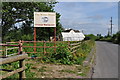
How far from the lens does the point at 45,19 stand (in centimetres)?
1255

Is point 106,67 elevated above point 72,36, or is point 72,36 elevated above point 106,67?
point 72,36

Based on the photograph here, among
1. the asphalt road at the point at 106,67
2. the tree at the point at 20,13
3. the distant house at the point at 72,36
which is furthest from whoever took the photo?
the distant house at the point at 72,36

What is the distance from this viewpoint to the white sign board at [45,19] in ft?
40.8

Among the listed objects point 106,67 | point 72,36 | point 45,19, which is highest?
point 45,19

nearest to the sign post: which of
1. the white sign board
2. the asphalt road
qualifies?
the white sign board

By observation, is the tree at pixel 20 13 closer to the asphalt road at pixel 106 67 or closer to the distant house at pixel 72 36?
the asphalt road at pixel 106 67

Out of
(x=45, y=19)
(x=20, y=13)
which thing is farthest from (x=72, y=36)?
(x=45, y=19)

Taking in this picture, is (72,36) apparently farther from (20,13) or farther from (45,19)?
(45,19)

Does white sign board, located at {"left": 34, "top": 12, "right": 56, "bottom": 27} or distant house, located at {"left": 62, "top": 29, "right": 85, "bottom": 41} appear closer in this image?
white sign board, located at {"left": 34, "top": 12, "right": 56, "bottom": 27}

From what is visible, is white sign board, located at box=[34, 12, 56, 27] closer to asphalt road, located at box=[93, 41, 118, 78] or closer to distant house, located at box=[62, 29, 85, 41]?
asphalt road, located at box=[93, 41, 118, 78]

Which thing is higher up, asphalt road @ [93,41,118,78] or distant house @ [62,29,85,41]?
distant house @ [62,29,85,41]

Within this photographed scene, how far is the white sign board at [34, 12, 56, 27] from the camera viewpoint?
40.8 feet

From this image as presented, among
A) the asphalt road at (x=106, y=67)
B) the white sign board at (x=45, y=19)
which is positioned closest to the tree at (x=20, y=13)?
the white sign board at (x=45, y=19)

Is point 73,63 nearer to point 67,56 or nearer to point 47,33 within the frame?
point 67,56
